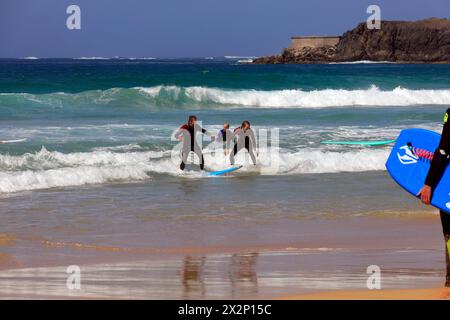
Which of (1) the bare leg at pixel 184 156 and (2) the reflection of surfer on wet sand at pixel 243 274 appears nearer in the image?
(2) the reflection of surfer on wet sand at pixel 243 274

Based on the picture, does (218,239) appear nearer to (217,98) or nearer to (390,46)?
(217,98)

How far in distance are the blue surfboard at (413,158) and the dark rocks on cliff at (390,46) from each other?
360 feet

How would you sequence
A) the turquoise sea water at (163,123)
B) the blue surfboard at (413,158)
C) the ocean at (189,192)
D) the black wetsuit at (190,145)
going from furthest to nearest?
the turquoise sea water at (163,123) → the black wetsuit at (190,145) → the ocean at (189,192) → the blue surfboard at (413,158)

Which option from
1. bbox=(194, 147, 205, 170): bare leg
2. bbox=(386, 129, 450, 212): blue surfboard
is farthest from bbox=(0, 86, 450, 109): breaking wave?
bbox=(386, 129, 450, 212): blue surfboard

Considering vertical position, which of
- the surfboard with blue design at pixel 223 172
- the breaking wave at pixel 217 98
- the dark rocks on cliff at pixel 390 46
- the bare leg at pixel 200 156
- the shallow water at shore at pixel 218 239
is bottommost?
the shallow water at shore at pixel 218 239

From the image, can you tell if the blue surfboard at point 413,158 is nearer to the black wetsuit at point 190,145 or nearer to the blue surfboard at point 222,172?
the blue surfboard at point 222,172

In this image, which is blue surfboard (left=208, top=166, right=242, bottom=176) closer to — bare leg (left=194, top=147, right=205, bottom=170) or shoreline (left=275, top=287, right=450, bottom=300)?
bare leg (left=194, top=147, right=205, bottom=170)

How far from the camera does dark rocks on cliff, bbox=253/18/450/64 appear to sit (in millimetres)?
115562

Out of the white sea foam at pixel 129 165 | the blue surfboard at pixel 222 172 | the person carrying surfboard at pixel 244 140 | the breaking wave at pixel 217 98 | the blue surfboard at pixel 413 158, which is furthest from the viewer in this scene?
the breaking wave at pixel 217 98

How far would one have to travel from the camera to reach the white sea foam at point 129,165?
13.8 meters

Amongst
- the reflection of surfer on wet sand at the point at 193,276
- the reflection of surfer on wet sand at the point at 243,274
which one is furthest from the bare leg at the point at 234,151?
the reflection of surfer on wet sand at the point at 193,276

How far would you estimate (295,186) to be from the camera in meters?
13.4

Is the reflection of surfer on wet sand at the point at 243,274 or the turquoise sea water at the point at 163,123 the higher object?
the turquoise sea water at the point at 163,123
